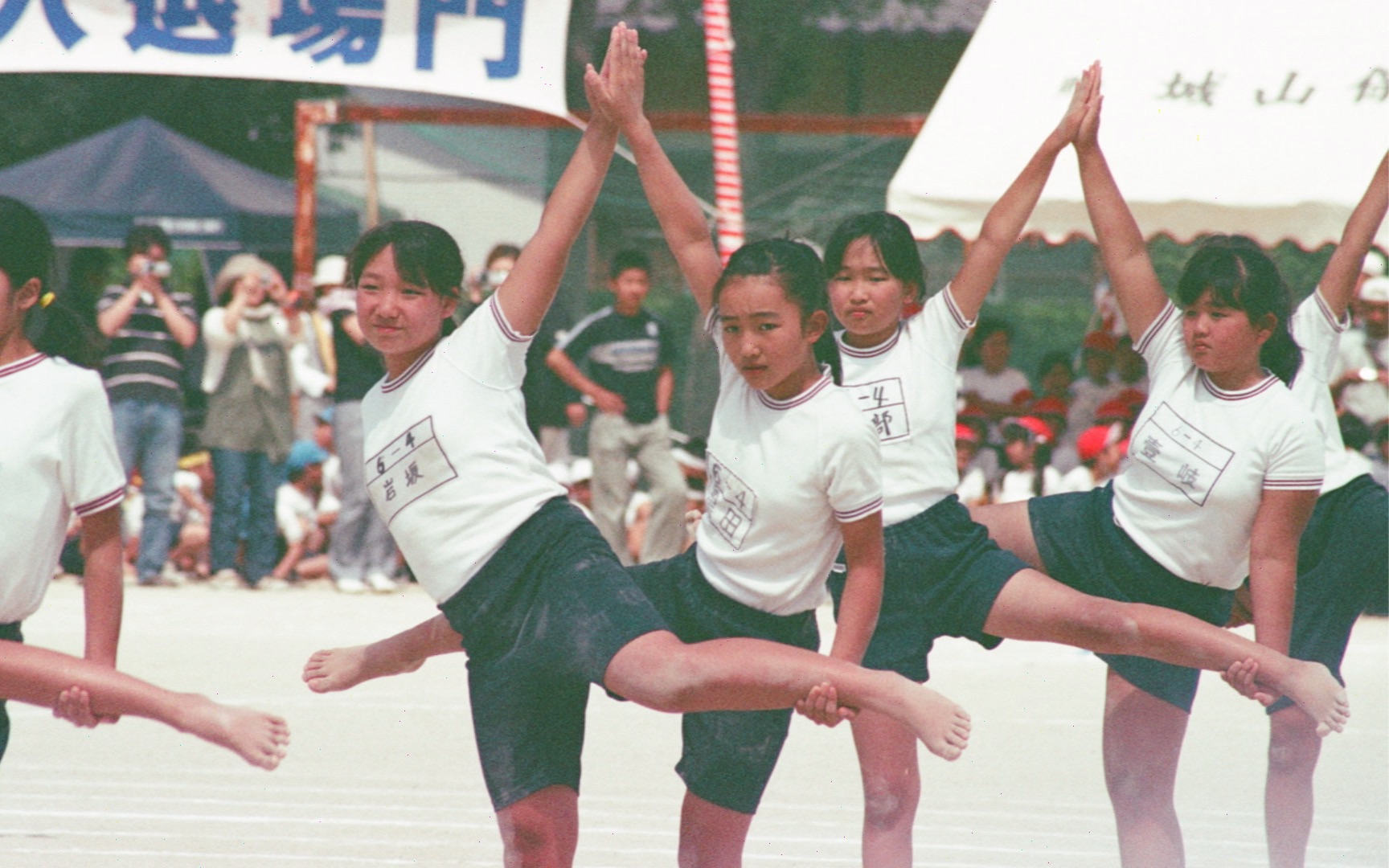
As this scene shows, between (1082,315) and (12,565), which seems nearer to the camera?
(12,565)

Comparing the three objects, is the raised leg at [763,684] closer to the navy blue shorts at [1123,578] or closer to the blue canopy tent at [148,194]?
the navy blue shorts at [1123,578]

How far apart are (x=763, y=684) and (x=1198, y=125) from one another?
7.09 metres

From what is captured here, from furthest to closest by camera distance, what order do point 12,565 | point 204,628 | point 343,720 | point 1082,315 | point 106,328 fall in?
point 1082,315
point 106,328
point 204,628
point 343,720
point 12,565

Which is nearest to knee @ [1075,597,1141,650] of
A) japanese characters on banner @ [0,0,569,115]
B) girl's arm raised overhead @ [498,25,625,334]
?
girl's arm raised overhead @ [498,25,625,334]

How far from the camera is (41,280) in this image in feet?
13.0

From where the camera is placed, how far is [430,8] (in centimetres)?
1069

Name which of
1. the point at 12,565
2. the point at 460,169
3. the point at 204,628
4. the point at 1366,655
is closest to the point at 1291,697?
the point at 12,565

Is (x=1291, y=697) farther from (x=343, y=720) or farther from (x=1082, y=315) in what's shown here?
(x=1082, y=315)

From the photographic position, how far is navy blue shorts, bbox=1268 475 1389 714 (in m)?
4.87

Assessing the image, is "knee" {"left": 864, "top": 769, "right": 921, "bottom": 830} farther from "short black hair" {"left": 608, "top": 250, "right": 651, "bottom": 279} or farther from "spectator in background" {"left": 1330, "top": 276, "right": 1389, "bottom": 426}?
"spectator in background" {"left": 1330, "top": 276, "right": 1389, "bottom": 426}

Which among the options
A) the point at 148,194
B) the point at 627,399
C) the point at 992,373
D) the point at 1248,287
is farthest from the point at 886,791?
the point at 148,194

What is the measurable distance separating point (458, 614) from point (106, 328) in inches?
276

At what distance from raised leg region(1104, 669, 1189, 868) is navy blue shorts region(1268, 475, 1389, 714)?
0.51 metres

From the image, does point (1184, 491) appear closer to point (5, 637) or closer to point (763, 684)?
point (763, 684)
